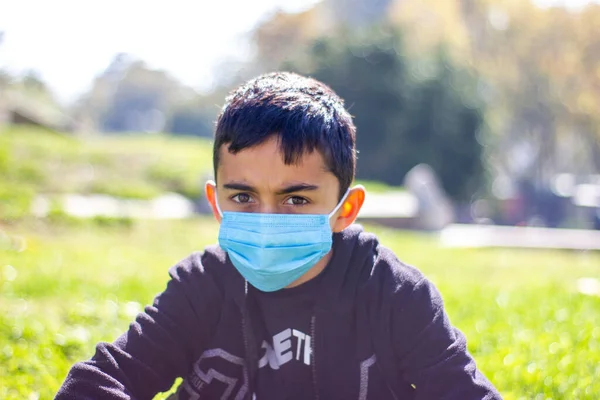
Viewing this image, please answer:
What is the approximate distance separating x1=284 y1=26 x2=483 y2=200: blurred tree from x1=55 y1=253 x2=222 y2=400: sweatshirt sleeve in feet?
71.0

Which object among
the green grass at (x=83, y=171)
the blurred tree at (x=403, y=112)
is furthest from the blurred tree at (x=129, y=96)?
the green grass at (x=83, y=171)

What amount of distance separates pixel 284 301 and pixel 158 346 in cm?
44

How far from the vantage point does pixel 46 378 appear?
318cm

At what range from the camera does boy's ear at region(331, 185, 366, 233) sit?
2.52 m

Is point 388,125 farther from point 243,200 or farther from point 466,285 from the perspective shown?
point 243,200

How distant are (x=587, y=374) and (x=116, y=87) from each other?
7949 centimetres

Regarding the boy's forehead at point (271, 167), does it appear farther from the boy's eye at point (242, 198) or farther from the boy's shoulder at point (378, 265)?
the boy's shoulder at point (378, 265)

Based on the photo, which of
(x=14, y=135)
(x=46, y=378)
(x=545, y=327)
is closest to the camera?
(x=46, y=378)

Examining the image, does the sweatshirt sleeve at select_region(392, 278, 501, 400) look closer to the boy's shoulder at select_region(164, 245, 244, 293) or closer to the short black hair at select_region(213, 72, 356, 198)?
the short black hair at select_region(213, 72, 356, 198)

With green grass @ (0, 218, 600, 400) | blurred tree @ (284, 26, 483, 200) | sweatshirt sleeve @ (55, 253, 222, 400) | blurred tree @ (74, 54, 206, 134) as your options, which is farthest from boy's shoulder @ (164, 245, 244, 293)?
blurred tree @ (74, 54, 206, 134)

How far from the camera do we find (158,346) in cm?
234

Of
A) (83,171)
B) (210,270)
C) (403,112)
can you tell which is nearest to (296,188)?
(210,270)

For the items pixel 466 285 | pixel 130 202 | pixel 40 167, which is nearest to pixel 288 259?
pixel 466 285

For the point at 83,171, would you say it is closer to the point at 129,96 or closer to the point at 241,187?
the point at 241,187
